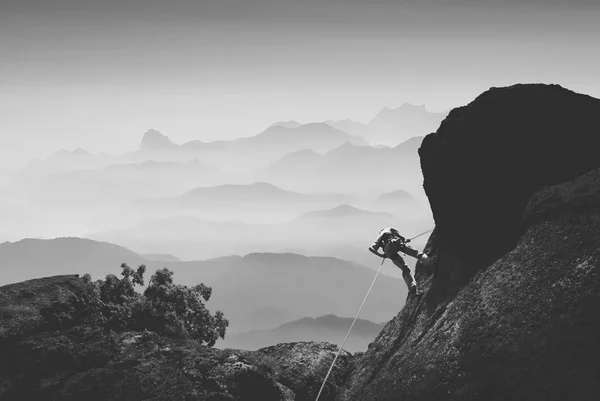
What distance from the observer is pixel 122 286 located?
1439 inches

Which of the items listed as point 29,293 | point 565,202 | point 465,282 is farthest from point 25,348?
point 565,202

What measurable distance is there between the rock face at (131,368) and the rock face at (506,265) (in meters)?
3.83

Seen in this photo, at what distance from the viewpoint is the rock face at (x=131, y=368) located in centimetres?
2483

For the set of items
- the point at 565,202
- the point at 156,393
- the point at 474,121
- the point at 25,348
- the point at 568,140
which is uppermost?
the point at 474,121

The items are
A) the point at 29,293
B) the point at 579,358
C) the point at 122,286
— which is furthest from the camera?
the point at 122,286

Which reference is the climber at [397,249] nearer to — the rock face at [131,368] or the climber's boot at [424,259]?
the climber's boot at [424,259]

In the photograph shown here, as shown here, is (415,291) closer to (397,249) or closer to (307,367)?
(397,249)

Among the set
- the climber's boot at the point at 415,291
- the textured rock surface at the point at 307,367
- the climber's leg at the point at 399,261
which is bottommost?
the textured rock surface at the point at 307,367

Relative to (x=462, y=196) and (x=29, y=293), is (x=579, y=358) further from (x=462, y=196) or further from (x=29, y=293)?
(x=29, y=293)

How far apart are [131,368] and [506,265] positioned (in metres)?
17.7

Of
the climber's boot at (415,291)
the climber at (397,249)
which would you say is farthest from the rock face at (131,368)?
the climber at (397,249)

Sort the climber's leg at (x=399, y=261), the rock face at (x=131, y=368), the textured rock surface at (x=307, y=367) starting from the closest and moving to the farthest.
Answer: the climber's leg at (x=399, y=261), the rock face at (x=131, y=368), the textured rock surface at (x=307, y=367)

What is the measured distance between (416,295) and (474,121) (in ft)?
27.3

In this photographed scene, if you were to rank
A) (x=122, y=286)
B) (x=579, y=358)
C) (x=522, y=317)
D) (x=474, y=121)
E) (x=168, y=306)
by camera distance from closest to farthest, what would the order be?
1. (x=579, y=358)
2. (x=522, y=317)
3. (x=474, y=121)
4. (x=122, y=286)
5. (x=168, y=306)
